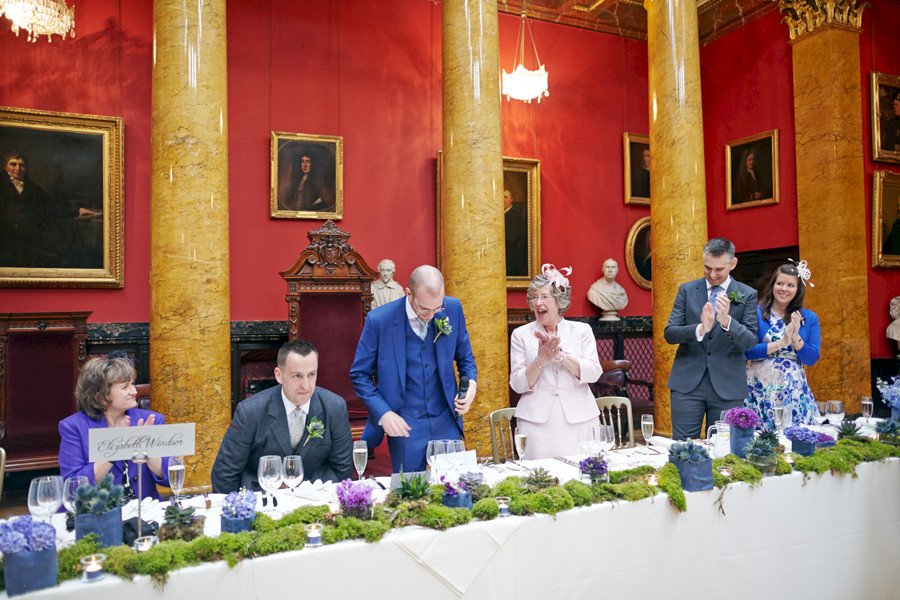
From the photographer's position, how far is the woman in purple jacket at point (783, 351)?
3.72m

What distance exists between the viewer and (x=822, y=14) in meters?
7.52

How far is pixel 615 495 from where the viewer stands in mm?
2236

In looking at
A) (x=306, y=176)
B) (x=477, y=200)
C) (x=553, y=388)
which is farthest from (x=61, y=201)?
(x=553, y=388)

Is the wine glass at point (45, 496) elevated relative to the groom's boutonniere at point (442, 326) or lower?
lower

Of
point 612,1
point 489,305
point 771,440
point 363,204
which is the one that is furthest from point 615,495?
point 612,1

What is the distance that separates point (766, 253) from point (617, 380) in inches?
Result: 119

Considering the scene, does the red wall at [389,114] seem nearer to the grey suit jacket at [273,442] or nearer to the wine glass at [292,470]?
the grey suit jacket at [273,442]

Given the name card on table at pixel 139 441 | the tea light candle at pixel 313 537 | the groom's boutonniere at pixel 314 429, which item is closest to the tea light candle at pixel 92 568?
the name card on table at pixel 139 441

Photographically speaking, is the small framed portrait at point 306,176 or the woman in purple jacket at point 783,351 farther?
the small framed portrait at point 306,176

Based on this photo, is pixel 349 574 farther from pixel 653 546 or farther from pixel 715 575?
pixel 715 575

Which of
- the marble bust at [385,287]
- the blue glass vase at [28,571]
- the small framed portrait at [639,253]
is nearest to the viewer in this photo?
the blue glass vase at [28,571]

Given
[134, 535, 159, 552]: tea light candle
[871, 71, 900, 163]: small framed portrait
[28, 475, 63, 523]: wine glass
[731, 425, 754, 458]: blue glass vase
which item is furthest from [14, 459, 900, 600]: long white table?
[871, 71, 900, 163]: small framed portrait

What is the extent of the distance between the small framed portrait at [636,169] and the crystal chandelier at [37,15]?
6.95 m

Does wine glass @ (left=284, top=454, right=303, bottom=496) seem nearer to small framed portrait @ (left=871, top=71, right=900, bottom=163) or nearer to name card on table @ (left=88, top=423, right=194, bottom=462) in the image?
name card on table @ (left=88, top=423, right=194, bottom=462)
